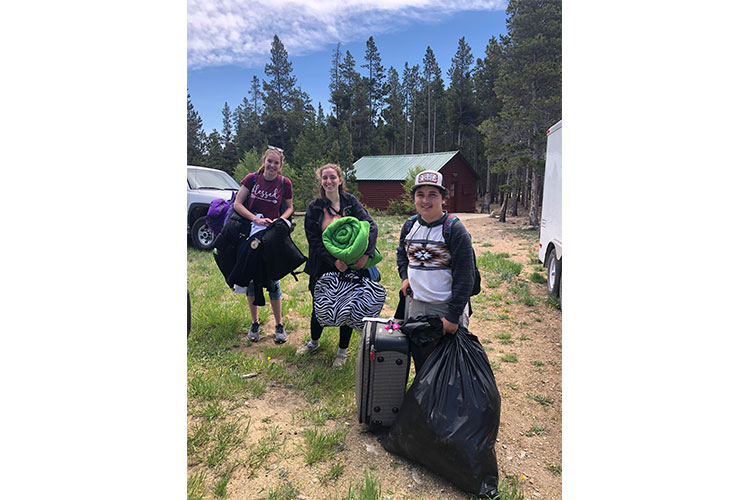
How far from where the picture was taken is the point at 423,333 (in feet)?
7.16

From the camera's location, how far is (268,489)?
1.92 metres

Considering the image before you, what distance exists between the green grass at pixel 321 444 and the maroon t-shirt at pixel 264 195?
71.2 inches

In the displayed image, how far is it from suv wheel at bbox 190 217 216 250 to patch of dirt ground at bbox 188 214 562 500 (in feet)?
9.51

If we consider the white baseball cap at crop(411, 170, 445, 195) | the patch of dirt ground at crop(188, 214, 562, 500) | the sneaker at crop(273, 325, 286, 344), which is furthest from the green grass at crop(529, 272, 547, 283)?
the white baseball cap at crop(411, 170, 445, 195)

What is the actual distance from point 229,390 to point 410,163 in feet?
13.0

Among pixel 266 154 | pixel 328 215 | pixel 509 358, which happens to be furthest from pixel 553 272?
pixel 266 154

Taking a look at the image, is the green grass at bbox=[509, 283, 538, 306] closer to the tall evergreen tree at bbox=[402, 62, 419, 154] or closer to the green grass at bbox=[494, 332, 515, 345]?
the green grass at bbox=[494, 332, 515, 345]

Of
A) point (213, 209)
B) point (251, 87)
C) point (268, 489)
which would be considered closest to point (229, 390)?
point (268, 489)

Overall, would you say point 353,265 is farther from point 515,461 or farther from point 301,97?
point 515,461

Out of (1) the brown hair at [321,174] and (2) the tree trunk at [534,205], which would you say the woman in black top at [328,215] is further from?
(2) the tree trunk at [534,205]

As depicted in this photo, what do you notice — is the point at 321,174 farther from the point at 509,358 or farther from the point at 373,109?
the point at 509,358

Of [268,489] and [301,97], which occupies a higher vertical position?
[301,97]

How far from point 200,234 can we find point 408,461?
18.2ft

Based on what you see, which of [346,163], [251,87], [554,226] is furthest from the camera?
[554,226]
